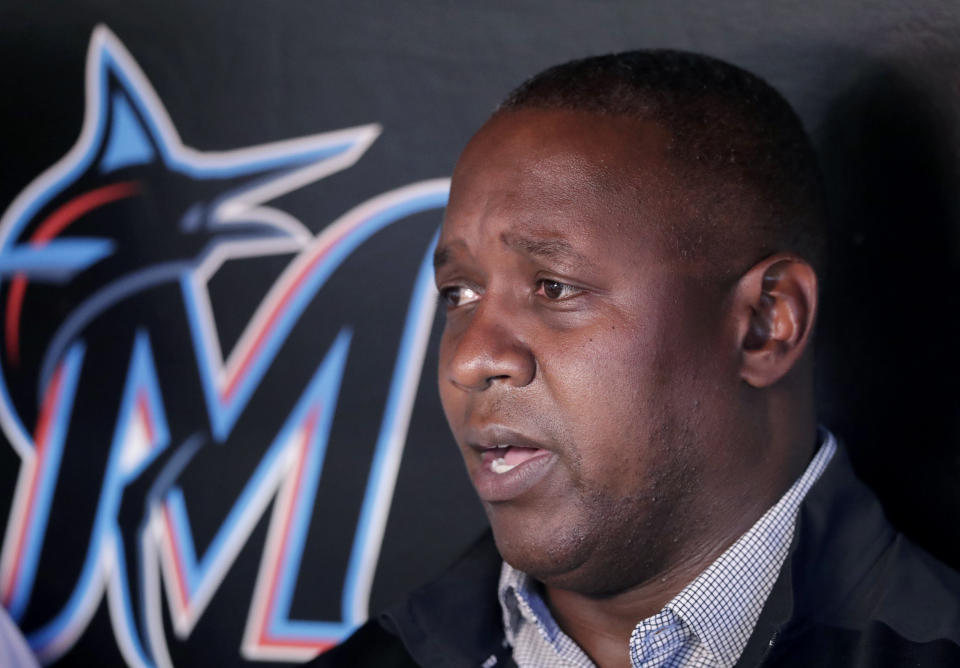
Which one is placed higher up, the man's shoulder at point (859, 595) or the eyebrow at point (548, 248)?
the eyebrow at point (548, 248)

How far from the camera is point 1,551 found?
73.5 inches

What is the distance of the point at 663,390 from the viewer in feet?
4.07

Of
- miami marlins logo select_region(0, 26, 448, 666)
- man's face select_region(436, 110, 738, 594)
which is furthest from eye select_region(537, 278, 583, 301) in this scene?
miami marlins logo select_region(0, 26, 448, 666)

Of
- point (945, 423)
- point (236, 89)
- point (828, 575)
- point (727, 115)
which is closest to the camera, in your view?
point (828, 575)

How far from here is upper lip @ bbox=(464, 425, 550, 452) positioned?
4.15 ft

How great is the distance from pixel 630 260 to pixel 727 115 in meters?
0.24

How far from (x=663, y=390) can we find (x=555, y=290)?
0.56 feet

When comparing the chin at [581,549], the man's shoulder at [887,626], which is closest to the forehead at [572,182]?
the chin at [581,549]

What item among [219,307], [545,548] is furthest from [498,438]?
[219,307]

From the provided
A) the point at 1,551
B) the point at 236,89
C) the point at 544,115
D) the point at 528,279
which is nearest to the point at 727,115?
the point at 544,115

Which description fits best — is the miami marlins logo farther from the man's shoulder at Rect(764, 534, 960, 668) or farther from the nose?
the man's shoulder at Rect(764, 534, 960, 668)

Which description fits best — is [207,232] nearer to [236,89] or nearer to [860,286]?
[236,89]

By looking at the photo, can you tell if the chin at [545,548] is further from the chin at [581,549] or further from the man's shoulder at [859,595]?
the man's shoulder at [859,595]

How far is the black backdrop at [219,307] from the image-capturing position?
1.81 meters
